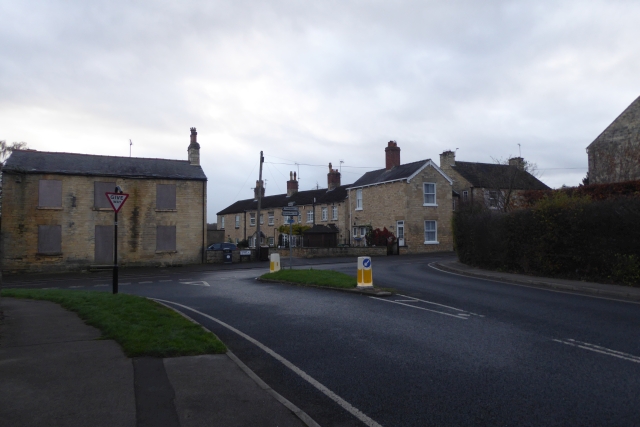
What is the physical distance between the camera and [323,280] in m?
16.8

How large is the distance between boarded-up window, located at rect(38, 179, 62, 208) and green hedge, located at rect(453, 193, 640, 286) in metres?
A: 24.6

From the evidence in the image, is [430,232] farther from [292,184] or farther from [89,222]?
[89,222]

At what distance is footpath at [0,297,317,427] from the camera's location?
4832 millimetres

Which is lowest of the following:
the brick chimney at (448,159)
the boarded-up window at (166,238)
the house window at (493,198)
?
the boarded-up window at (166,238)

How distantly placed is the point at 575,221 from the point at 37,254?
28.6 metres

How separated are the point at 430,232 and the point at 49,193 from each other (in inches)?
1096

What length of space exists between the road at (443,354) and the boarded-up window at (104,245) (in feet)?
68.6

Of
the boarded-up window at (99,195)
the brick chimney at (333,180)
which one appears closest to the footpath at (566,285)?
the boarded-up window at (99,195)

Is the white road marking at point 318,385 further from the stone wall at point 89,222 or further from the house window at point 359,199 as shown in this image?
the house window at point 359,199

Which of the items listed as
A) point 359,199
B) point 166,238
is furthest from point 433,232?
point 166,238

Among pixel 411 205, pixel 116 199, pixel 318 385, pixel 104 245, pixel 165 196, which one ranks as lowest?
pixel 318 385

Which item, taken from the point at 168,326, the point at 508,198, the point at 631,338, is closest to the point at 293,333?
the point at 168,326

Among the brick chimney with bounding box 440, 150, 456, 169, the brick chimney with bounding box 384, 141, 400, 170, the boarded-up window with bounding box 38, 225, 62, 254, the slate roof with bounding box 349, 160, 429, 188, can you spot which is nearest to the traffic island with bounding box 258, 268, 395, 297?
the boarded-up window with bounding box 38, 225, 62, 254

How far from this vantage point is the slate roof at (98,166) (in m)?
31.5
